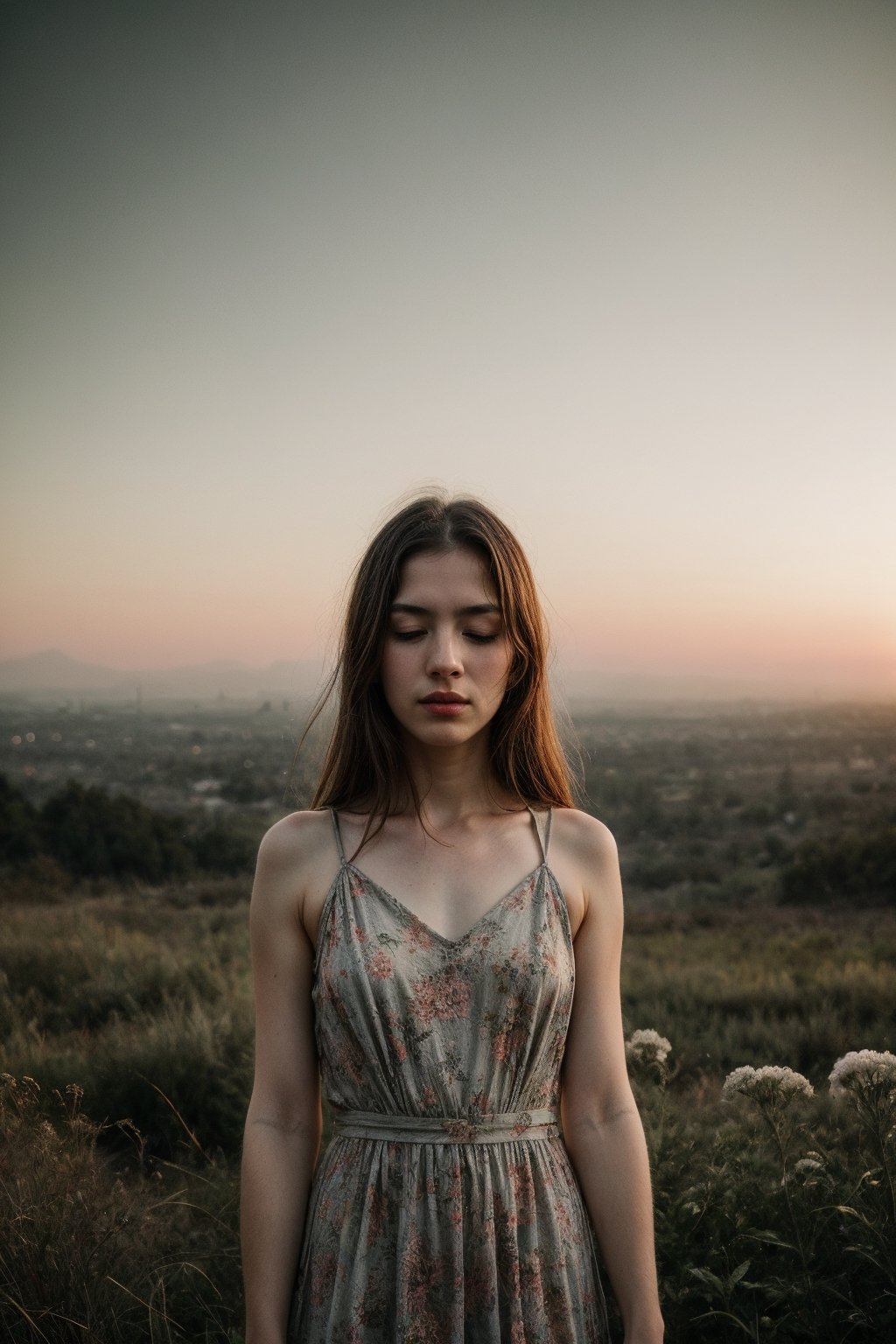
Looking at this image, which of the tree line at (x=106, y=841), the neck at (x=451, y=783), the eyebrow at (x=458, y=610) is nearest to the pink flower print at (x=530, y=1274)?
the neck at (x=451, y=783)

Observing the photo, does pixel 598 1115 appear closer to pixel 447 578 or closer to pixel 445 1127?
pixel 445 1127

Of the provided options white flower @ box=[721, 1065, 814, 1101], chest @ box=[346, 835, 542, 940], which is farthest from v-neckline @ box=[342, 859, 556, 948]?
white flower @ box=[721, 1065, 814, 1101]

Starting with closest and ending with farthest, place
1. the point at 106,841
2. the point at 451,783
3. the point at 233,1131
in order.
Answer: the point at 451,783 < the point at 233,1131 < the point at 106,841

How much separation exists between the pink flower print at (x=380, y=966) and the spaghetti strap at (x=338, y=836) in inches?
7.6

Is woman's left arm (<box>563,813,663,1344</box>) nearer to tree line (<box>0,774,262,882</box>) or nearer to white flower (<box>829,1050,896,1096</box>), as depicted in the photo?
white flower (<box>829,1050,896,1096</box>)

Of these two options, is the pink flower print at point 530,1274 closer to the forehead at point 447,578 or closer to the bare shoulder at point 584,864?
the bare shoulder at point 584,864

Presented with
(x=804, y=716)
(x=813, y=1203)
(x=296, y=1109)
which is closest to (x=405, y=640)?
(x=296, y=1109)

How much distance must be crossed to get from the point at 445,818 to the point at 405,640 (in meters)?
0.36

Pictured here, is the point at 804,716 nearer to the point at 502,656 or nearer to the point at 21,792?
the point at 21,792

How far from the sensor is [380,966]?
172 centimetres

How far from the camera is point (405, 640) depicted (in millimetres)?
1896

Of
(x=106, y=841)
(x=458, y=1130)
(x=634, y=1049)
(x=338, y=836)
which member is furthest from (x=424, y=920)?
(x=106, y=841)

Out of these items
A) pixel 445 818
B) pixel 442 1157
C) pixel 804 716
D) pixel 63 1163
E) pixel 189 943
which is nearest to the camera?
pixel 442 1157

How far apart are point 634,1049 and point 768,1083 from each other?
0.59 metres
